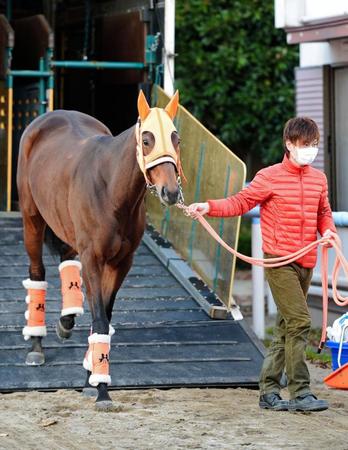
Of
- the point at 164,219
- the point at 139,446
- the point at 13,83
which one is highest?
the point at 13,83

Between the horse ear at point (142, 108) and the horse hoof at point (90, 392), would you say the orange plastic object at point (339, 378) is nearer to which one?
the horse hoof at point (90, 392)

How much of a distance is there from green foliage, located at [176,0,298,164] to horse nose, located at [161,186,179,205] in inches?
505

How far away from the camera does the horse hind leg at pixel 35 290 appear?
29.6ft

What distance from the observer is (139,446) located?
22.2ft

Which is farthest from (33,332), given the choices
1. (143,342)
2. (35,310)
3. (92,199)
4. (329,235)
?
(329,235)

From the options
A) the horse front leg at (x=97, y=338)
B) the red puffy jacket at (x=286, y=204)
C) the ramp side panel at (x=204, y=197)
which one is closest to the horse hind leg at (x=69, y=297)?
the horse front leg at (x=97, y=338)

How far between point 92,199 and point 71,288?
1.07 meters

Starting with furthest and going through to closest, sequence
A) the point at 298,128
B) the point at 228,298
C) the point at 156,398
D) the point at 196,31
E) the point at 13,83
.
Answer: the point at 196,31 < the point at 13,83 < the point at 228,298 < the point at 156,398 < the point at 298,128

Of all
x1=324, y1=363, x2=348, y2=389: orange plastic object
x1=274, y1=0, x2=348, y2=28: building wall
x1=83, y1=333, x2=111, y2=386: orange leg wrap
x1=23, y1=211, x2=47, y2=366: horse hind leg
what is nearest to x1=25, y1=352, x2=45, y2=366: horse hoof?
x1=23, y1=211, x2=47, y2=366: horse hind leg

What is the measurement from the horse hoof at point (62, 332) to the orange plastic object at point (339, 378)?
2448 millimetres

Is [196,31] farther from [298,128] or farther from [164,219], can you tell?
[298,128]

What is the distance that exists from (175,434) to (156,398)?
3.95 ft

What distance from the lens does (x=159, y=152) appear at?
749 centimetres

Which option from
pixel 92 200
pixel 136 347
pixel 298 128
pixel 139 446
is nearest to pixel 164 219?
pixel 136 347
